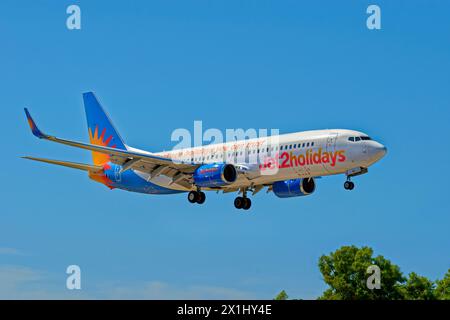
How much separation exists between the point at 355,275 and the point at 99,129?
36.9m

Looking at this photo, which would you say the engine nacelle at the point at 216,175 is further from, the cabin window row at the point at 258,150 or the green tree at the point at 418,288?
the green tree at the point at 418,288

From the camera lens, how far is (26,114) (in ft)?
231

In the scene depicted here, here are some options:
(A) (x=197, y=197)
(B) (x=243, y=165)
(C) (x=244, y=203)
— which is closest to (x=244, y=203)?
(C) (x=244, y=203)

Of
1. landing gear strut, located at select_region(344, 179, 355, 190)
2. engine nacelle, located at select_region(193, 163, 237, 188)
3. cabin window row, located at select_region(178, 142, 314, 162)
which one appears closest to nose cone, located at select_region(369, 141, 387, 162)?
landing gear strut, located at select_region(344, 179, 355, 190)

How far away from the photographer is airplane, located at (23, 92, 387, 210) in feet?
236

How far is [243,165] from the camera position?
255ft

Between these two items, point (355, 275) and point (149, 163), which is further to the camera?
point (355, 275)

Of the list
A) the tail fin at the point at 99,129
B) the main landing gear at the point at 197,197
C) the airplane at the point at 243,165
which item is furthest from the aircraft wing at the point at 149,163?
the tail fin at the point at 99,129

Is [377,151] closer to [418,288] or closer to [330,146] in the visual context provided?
[330,146]

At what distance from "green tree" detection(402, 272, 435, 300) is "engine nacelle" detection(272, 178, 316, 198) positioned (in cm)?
3936

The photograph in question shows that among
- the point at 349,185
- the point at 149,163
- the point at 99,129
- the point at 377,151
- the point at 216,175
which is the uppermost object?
the point at 99,129

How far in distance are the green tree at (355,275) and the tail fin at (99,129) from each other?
32697 millimetres

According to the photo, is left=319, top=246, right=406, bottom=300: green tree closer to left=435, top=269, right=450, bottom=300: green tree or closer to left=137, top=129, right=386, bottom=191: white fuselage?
left=435, top=269, right=450, bottom=300: green tree
